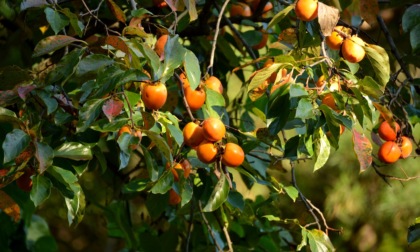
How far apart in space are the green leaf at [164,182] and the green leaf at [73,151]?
115mm

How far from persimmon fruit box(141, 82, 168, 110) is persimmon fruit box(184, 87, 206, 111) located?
0.12 metres

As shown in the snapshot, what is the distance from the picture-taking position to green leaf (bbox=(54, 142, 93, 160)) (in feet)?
4.36

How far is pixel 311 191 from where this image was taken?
13.8 feet

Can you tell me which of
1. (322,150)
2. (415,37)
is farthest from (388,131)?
(322,150)

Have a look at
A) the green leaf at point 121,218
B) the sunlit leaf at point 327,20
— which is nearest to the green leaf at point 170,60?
the sunlit leaf at point 327,20

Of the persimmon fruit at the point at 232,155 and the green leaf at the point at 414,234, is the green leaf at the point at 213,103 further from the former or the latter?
the green leaf at the point at 414,234

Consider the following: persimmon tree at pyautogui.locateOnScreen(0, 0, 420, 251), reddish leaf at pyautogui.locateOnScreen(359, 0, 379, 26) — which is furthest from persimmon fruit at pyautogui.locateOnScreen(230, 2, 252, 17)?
reddish leaf at pyautogui.locateOnScreen(359, 0, 379, 26)

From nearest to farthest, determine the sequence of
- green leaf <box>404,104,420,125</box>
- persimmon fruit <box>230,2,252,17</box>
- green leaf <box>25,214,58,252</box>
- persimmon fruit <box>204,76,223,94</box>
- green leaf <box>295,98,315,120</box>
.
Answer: green leaf <box>295,98,315,120</box>, persimmon fruit <box>204,76,223,94</box>, green leaf <box>404,104,420,125</box>, persimmon fruit <box>230,2,252,17</box>, green leaf <box>25,214,58,252</box>

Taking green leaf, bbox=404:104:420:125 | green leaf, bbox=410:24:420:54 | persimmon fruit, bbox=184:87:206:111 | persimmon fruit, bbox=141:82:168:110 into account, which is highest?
persimmon fruit, bbox=141:82:168:110

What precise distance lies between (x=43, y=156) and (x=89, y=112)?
103mm

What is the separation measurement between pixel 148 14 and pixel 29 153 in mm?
346

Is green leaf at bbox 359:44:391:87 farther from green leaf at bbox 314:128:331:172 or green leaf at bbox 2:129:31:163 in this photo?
green leaf at bbox 2:129:31:163

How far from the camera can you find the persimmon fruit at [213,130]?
3.96 feet

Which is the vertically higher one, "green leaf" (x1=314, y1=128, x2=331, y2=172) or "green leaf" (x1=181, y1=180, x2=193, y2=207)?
"green leaf" (x1=314, y1=128, x2=331, y2=172)
